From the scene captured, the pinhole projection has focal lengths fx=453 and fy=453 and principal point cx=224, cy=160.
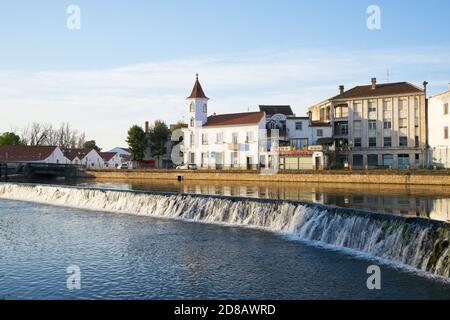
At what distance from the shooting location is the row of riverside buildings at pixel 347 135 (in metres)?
54.7

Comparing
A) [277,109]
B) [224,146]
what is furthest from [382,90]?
[224,146]

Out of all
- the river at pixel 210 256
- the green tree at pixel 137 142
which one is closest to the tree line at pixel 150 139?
the green tree at pixel 137 142

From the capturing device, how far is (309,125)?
198 ft

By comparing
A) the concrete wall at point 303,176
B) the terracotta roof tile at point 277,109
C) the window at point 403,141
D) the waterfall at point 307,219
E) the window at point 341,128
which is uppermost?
the terracotta roof tile at point 277,109

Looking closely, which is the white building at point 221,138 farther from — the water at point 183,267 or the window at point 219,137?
the water at point 183,267

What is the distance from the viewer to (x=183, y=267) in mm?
14281

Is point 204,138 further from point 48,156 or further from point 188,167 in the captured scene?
point 48,156

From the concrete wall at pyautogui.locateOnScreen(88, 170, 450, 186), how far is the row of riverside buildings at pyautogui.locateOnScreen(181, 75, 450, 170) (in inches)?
145

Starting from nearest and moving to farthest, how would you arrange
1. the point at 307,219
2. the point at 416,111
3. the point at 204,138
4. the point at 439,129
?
1. the point at 307,219
2. the point at 439,129
3. the point at 416,111
4. the point at 204,138

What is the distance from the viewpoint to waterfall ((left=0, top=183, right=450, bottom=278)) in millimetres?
14547

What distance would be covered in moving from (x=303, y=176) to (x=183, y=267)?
1495 inches

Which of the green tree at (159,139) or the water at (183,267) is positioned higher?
the green tree at (159,139)

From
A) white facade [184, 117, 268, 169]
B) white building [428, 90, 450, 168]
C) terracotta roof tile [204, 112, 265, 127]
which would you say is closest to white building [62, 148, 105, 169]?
white facade [184, 117, 268, 169]
